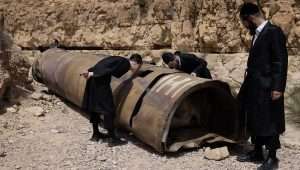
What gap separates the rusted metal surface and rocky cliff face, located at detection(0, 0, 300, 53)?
293cm

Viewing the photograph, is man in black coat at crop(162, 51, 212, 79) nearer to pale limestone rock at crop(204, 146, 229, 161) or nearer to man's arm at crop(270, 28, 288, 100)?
pale limestone rock at crop(204, 146, 229, 161)

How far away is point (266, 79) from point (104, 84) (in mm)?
2038

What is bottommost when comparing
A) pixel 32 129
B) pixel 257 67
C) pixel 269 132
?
pixel 32 129

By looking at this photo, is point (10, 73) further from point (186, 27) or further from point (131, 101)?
point (186, 27)

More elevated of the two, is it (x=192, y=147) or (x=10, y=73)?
(x=10, y=73)

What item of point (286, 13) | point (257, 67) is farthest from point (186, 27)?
point (257, 67)

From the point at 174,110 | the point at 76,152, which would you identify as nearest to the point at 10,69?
the point at 76,152

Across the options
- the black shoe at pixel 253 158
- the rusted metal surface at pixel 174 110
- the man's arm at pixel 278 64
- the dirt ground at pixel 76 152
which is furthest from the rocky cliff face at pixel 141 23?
the man's arm at pixel 278 64

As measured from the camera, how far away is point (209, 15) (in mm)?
9375

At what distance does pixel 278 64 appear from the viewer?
14.0 ft

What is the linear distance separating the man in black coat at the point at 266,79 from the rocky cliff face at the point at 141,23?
3.68 metres

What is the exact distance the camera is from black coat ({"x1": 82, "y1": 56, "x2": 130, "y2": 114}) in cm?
549

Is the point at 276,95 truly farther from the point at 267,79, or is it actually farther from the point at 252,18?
the point at 252,18

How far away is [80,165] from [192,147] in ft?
4.27
